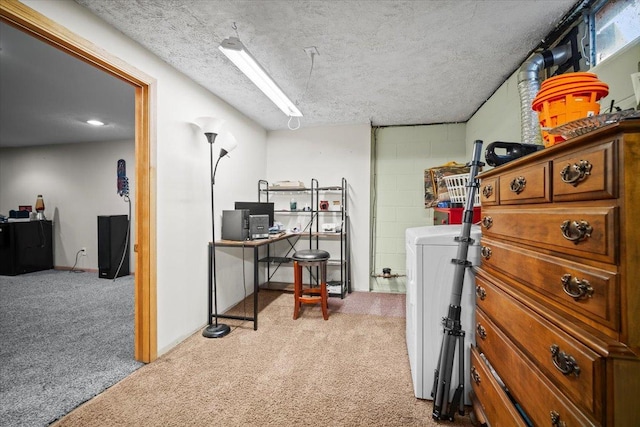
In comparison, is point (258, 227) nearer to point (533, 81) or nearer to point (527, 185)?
point (527, 185)

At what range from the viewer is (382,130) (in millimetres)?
4172

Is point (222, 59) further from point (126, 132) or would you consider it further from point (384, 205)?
point (126, 132)

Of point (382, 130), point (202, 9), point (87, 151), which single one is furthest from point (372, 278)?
point (87, 151)

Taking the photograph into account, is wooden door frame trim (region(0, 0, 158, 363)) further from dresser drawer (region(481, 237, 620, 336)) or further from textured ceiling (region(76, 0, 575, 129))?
dresser drawer (region(481, 237, 620, 336))

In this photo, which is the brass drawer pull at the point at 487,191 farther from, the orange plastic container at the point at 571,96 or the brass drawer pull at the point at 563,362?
the brass drawer pull at the point at 563,362

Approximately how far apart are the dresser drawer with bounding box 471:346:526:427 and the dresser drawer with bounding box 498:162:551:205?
787 millimetres

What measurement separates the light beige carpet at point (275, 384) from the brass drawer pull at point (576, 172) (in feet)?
4.79

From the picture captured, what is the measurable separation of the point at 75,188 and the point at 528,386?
720 cm

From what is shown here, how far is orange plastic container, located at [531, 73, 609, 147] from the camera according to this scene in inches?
43.6

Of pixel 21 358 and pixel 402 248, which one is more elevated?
pixel 402 248

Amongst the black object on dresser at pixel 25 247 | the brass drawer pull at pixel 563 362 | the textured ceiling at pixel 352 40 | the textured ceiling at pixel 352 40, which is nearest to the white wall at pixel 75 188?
the black object on dresser at pixel 25 247

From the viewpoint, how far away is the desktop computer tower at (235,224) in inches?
111

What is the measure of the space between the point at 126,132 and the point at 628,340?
6007mm

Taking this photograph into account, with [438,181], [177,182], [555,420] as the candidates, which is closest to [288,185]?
[177,182]
